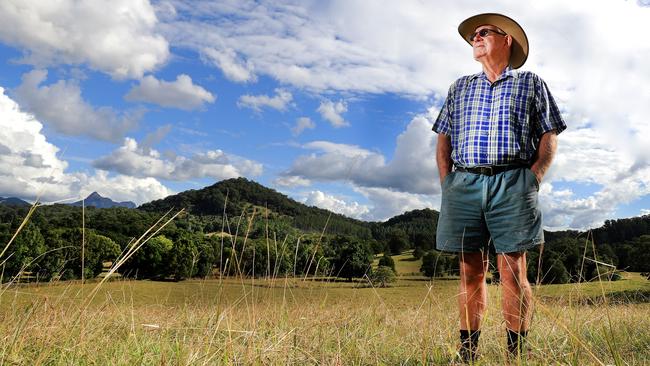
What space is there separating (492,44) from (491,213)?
136 centimetres

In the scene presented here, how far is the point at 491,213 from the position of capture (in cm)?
346

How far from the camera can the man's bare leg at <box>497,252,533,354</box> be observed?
3363 mm

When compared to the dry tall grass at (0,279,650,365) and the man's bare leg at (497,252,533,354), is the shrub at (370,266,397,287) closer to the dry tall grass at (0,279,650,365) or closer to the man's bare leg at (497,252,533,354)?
the dry tall grass at (0,279,650,365)

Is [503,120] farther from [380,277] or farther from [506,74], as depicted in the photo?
[380,277]

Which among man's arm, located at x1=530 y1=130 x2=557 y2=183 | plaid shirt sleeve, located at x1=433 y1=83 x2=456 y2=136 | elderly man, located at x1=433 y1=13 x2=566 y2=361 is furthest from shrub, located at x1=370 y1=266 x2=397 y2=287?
man's arm, located at x1=530 y1=130 x2=557 y2=183

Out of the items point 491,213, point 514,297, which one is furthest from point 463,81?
point 514,297

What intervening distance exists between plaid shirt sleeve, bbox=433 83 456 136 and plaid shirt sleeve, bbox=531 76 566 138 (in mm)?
599

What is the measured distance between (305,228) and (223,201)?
29.9 inches

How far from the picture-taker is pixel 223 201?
3166 millimetres

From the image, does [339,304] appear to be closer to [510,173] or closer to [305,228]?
[305,228]

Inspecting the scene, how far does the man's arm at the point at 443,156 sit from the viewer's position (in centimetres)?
380

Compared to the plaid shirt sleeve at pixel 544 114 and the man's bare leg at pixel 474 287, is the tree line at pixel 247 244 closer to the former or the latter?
the man's bare leg at pixel 474 287

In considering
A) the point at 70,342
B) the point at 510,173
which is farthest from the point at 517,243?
the point at 70,342

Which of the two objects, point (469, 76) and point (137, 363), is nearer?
point (137, 363)
